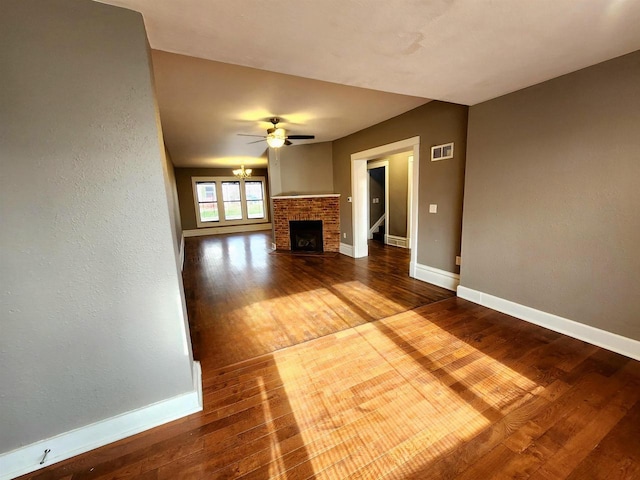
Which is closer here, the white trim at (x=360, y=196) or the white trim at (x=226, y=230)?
the white trim at (x=360, y=196)

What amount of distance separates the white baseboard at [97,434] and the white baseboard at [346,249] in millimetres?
4411

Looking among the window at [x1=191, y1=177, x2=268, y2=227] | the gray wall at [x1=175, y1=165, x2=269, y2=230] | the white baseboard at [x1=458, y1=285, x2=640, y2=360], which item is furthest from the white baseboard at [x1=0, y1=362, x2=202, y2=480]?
the window at [x1=191, y1=177, x2=268, y2=227]

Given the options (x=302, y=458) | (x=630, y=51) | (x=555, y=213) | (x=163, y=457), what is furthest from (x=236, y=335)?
(x=630, y=51)

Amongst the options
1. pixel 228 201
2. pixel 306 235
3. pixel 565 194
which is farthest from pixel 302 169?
pixel 228 201

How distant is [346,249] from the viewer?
19.8 feet

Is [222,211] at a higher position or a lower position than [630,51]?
lower

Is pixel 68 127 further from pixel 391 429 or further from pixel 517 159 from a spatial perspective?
pixel 517 159

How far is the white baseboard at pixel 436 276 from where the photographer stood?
3.63 m

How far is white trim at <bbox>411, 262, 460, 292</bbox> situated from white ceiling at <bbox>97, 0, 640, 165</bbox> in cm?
221

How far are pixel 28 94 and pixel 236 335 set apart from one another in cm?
223

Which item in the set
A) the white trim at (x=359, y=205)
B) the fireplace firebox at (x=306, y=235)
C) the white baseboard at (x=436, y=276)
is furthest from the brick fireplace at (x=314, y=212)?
the white baseboard at (x=436, y=276)

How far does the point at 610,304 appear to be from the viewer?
7.23 feet

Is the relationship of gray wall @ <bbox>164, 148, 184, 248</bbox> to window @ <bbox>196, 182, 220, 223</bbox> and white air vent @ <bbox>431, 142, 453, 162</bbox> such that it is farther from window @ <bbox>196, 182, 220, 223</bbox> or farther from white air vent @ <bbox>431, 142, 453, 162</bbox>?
window @ <bbox>196, 182, 220, 223</bbox>

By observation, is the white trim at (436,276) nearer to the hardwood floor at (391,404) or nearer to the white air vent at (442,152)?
the hardwood floor at (391,404)
